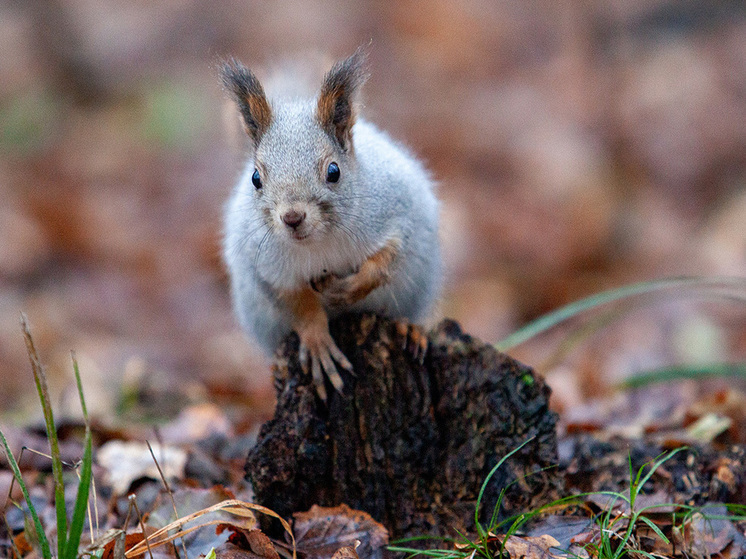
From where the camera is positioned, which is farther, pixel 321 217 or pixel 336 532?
pixel 321 217

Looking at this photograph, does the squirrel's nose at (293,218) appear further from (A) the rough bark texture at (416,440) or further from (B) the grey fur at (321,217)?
(A) the rough bark texture at (416,440)

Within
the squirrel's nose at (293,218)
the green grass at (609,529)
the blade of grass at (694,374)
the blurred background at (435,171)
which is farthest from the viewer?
the blurred background at (435,171)

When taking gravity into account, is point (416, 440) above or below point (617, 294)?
below

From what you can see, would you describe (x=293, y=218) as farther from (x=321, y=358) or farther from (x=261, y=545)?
(x=261, y=545)

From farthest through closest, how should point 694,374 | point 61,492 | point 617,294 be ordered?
point 694,374
point 617,294
point 61,492

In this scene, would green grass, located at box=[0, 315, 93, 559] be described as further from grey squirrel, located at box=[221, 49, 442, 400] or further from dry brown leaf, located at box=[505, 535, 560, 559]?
dry brown leaf, located at box=[505, 535, 560, 559]

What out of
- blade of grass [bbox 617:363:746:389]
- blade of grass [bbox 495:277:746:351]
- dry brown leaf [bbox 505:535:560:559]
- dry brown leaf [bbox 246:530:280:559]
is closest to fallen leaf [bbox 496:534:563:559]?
dry brown leaf [bbox 505:535:560:559]

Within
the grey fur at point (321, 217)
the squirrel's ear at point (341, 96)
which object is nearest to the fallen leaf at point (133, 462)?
the grey fur at point (321, 217)

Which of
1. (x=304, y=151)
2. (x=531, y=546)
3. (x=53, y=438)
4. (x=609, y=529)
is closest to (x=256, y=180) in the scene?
(x=304, y=151)
